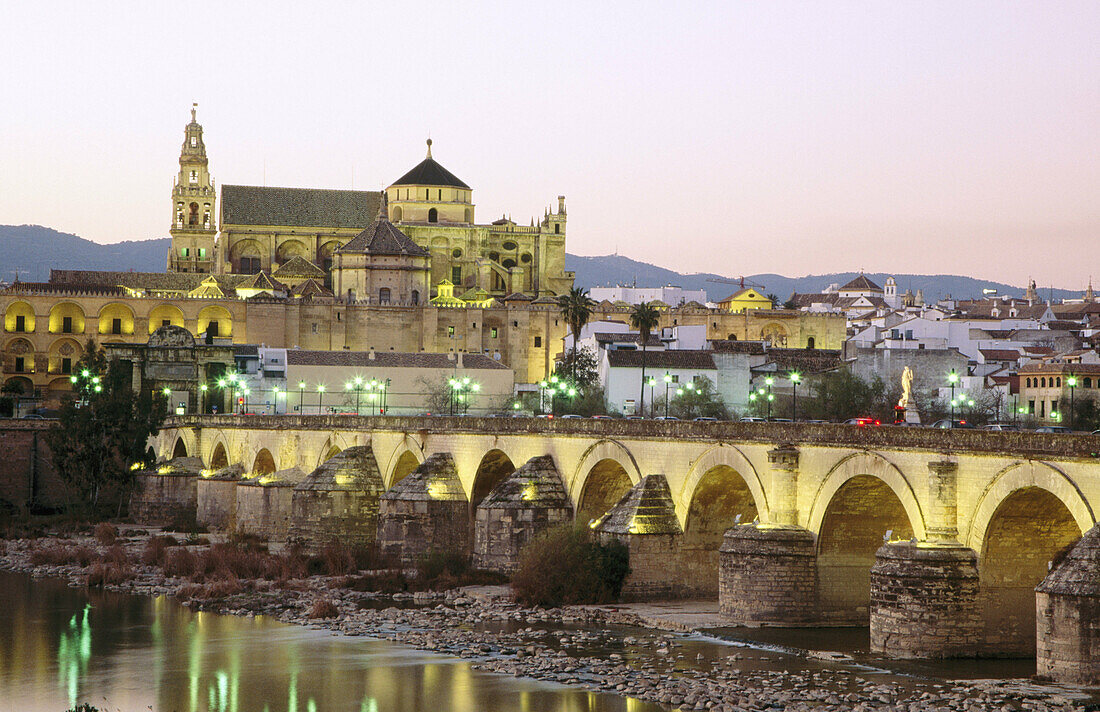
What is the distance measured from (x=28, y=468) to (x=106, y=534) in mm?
16240

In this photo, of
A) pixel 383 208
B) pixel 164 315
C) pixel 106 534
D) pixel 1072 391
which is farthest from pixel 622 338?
pixel 1072 391

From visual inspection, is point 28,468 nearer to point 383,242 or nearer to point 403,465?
point 403,465

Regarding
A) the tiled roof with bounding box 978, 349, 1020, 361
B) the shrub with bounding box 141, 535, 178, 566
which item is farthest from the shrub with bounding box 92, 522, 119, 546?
the tiled roof with bounding box 978, 349, 1020, 361

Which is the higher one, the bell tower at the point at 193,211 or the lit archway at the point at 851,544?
the bell tower at the point at 193,211

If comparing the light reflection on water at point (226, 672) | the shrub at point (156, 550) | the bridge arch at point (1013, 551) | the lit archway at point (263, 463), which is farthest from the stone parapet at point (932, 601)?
the lit archway at point (263, 463)

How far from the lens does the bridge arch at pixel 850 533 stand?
27.2 metres

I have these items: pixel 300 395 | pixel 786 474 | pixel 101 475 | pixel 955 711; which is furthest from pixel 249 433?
pixel 955 711

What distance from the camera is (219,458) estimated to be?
58.7 m

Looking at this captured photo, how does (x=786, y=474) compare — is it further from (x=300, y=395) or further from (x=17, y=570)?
(x=300, y=395)

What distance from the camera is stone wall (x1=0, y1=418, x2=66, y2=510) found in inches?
2446

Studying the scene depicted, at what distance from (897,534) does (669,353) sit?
143ft

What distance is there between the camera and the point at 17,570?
43156 mm

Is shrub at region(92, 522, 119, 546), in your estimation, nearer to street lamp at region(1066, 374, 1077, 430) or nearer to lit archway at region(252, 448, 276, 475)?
lit archway at region(252, 448, 276, 475)

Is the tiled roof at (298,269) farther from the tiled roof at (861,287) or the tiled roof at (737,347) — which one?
the tiled roof at (861,287)
